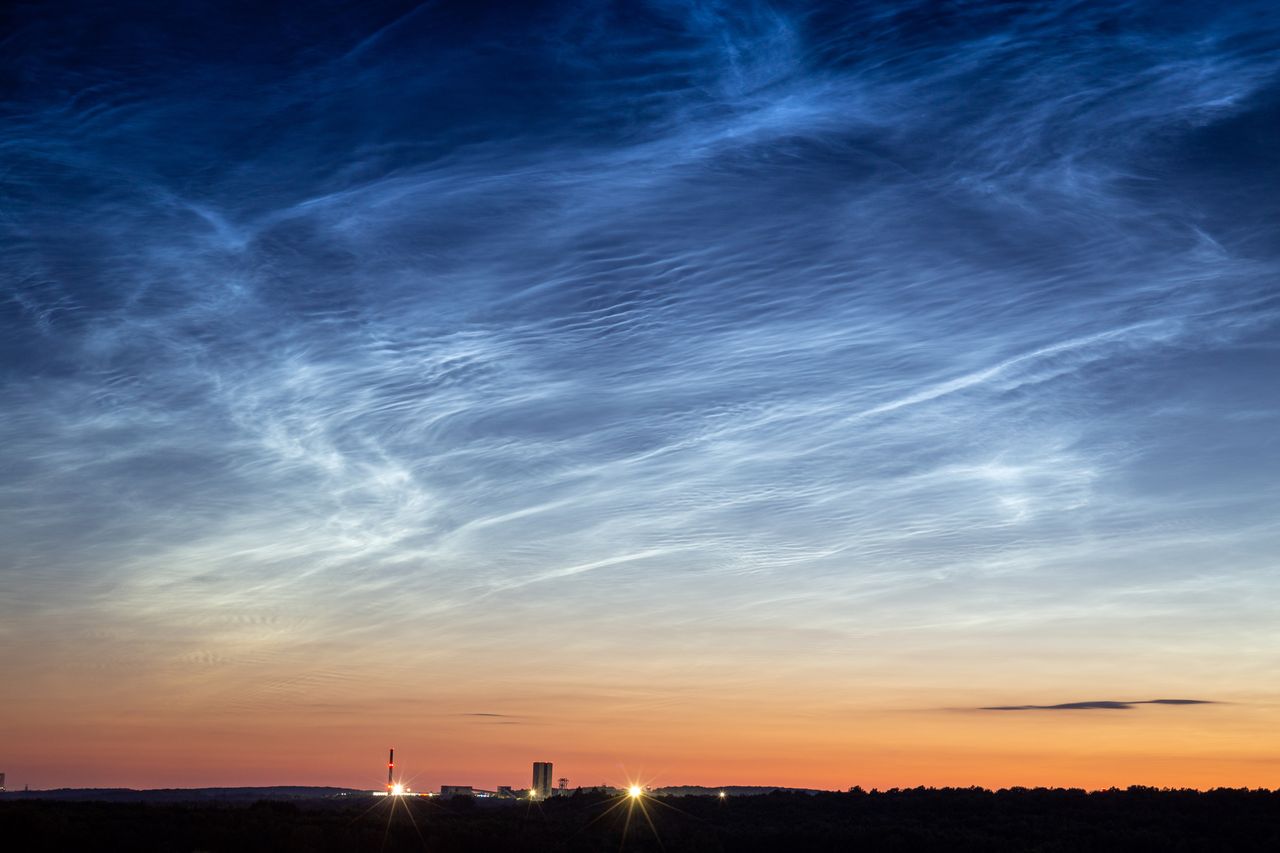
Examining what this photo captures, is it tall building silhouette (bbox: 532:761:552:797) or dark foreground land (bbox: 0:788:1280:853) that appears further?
tall building silhouette (bbox: 532:761:552:797)

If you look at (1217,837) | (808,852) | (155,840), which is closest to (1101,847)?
(1217,837)

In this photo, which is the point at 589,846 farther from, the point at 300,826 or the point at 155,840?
the point at 155,840

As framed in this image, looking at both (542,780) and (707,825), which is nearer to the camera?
(707,825)

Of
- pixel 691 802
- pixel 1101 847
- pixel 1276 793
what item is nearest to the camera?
pixel 1101 847

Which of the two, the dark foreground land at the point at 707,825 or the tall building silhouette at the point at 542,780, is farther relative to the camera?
the tall building silhouette at the point at 542,780

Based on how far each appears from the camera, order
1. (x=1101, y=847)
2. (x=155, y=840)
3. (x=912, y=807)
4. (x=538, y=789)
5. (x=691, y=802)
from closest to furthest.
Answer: (x=155, y=840)
(x=1101, y=847)
(x=912, y=807)
(x=691, y=802)
(x=538, y=789)

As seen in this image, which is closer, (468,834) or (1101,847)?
(468,834)

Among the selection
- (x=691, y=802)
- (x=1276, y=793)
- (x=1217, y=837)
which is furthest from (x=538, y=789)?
(x=1217, y=837)
